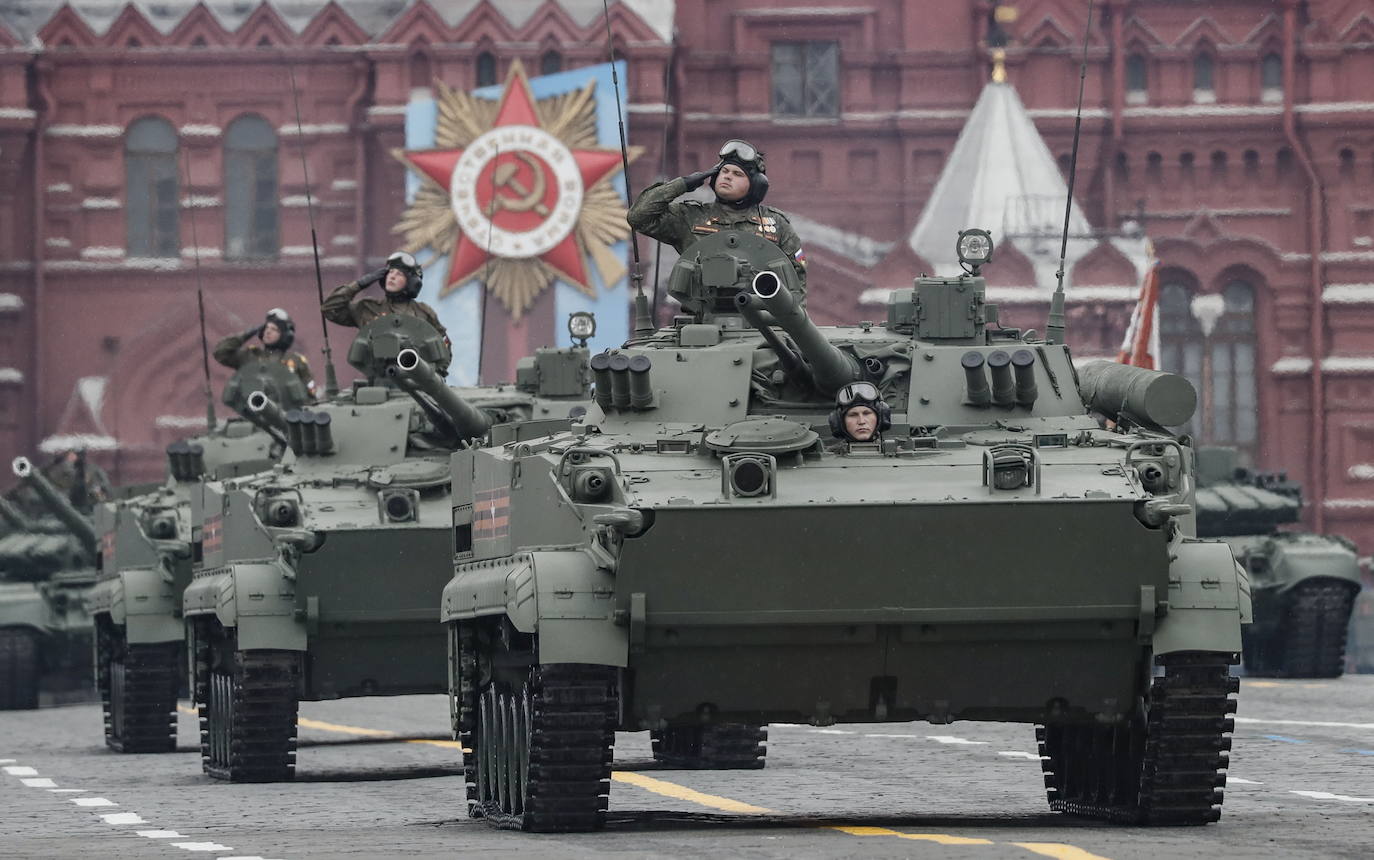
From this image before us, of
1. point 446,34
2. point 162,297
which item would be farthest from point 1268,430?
point 162,297

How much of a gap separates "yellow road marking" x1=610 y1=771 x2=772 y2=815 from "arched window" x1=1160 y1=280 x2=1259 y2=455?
1369 inches

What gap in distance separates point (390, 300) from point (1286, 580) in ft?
41.9

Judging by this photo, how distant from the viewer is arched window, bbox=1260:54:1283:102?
52.6 meters

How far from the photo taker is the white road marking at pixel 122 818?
1560 centimetres

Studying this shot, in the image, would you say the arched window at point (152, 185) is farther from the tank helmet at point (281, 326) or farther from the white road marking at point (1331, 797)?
the white road marking at point (1331, 797)

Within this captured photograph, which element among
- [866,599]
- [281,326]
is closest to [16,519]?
[281,326]

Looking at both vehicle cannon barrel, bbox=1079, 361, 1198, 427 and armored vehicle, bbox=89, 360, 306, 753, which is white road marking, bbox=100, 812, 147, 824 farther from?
armored vehicle, bbox=89, 360, 306, 753

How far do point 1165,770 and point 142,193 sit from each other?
135 ft

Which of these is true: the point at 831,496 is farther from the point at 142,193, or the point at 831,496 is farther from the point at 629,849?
the point at 142,193

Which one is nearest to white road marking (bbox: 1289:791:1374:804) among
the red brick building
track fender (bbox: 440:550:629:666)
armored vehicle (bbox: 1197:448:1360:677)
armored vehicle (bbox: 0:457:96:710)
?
track fender (bbox: 440:550:629:666)

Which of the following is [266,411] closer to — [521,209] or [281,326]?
[281,326]

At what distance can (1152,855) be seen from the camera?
11.8m

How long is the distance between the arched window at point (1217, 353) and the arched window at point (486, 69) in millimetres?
11671

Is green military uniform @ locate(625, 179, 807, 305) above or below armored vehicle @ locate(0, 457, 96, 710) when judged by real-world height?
above
